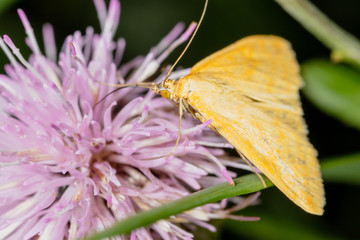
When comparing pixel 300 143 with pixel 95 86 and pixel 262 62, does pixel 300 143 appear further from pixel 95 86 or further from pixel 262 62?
pixel 95 86

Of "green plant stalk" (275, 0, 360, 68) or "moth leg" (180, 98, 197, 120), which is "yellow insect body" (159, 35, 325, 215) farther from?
"green plant stalk" (275, 0, 360, 68)

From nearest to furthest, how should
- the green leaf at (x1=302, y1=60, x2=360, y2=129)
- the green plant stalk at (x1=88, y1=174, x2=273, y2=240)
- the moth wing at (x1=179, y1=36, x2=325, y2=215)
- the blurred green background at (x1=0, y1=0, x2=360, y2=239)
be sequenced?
the green plant stalk at (x1=88, y1=174, x2=273, y2=240)
the moth wing at (x1=179, y1=36, x2=325, y2=215)
the green leaf at (x1=302, y1=60, x2=360, y2=129)
the blurred green background at (x1=0, y1=0, x2=360, y2=239)

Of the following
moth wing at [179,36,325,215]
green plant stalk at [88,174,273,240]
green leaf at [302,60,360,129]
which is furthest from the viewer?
green leaf at [302,60,360,129]

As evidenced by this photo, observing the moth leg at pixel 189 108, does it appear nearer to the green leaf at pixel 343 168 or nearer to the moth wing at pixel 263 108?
the moth wing at pixel 263 108

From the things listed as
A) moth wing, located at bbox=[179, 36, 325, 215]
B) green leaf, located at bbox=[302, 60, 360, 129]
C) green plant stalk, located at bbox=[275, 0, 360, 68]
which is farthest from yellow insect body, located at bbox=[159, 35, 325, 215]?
green leaf, located at bbox=[302, 60, 360, 129]

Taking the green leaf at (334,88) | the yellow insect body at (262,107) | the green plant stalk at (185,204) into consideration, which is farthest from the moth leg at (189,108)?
the green leaf at (334,88)

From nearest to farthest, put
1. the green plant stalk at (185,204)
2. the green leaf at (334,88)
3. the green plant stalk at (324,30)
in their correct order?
the green plant stalk at (185,204), the green plant stalk at (324,30), the green leaf at (334,88)
